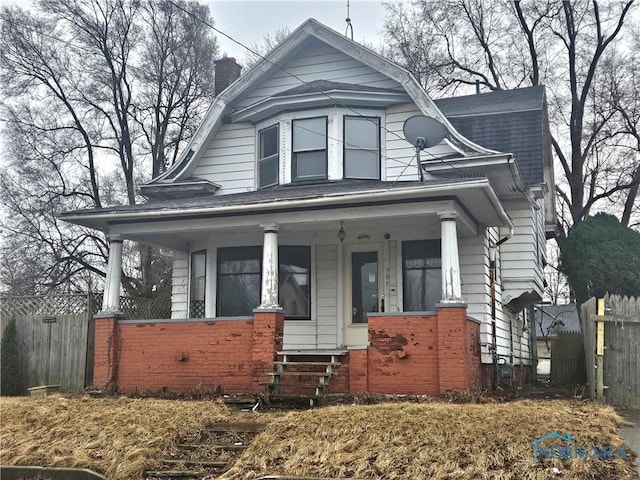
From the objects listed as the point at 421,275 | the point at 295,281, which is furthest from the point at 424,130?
the point at 295,281

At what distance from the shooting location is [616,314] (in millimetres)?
10570

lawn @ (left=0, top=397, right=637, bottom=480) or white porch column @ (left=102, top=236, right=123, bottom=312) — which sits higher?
white porch column @ (left=102, top=236, right=123, bottom=312)

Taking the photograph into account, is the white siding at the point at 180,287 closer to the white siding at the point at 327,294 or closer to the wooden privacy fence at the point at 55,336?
the wooden privacy fence at the point at 55,336

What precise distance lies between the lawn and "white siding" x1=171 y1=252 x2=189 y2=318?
539 centimetres

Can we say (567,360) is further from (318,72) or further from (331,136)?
(318,72)

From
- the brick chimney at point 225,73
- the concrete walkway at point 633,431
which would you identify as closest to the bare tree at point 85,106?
the brick chimney at point 225,73

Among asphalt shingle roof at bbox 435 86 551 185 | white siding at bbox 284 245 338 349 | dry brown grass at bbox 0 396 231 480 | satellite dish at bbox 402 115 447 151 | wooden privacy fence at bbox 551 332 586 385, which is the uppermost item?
asphalt shingle roof at bbox 435 86 551 185

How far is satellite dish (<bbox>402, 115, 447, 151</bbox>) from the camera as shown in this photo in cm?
1269

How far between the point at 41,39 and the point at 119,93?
326cm

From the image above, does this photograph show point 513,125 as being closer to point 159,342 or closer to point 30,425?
point 159,342

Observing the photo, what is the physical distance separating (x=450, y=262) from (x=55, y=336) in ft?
28.8

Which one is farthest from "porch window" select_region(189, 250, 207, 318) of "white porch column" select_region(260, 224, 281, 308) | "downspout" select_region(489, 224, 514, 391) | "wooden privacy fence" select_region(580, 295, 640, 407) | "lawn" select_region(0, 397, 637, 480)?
"wooden privacy fence" select_region(580, 295, 640, 407)

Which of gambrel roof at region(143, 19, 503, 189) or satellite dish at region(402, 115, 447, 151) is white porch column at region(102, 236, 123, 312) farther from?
satellite dish at region(402, 115, 447, 151)

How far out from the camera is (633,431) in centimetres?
802
